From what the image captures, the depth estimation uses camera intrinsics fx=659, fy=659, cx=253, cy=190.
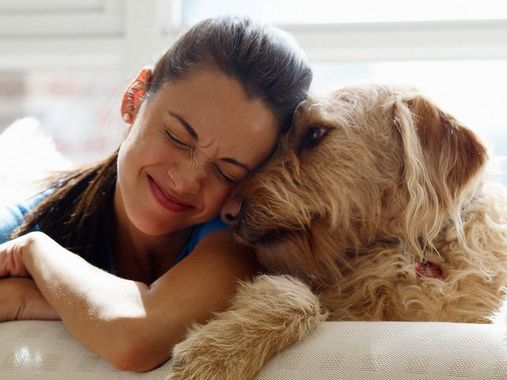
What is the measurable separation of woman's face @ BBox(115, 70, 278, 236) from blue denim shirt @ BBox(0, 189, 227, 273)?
0.05m

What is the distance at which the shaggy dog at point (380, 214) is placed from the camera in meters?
1.31

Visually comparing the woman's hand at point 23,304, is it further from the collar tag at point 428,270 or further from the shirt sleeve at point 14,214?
the collar tag at point 428,270

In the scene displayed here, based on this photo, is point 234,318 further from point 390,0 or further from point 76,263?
point 390,0

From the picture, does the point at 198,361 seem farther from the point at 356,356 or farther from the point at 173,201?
the point at 173,201

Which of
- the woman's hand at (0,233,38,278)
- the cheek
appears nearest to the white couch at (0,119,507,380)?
the woman's hand at (0,233,38,278)

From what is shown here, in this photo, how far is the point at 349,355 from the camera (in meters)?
1.01

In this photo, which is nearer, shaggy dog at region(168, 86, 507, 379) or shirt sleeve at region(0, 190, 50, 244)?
shaggy dog at region(168, 86, 507, 379)

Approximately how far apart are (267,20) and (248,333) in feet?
5.56

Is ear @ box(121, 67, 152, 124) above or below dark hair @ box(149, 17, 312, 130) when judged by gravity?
below

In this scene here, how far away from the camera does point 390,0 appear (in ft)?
8.23

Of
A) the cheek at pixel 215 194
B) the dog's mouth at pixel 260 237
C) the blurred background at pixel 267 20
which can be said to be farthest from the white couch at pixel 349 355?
the blurred background at pixel 267 20

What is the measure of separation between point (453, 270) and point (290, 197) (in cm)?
36

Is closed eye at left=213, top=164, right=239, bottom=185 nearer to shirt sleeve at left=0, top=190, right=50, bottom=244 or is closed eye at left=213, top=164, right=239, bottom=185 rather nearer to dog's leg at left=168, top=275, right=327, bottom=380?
dog's leg at left=168, top=275, right=327, bottom=380

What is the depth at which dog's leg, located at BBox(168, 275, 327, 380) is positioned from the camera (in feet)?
3.43
